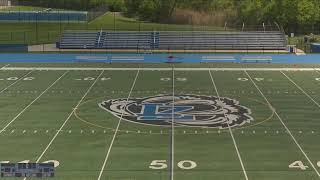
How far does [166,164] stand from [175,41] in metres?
32.1

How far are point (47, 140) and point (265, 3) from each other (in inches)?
1883

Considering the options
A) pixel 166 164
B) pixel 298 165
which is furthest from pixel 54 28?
pixel 298 165

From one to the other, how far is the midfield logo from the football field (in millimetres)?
40

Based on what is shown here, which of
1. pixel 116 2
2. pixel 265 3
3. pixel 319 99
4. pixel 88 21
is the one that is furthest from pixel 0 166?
pixel 116 2

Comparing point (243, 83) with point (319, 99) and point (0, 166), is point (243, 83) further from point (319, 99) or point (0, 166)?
point (0, 166)

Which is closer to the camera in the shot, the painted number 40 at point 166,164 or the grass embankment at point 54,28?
the painted number 40 at point 166,164

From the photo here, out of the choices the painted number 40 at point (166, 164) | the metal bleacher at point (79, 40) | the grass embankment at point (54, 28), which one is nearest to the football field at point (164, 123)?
the painted number 40 at point (166, 164)

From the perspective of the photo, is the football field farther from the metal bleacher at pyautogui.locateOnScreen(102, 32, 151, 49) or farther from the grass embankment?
the grass embankment

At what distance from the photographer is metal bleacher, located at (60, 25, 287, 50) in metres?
46.6

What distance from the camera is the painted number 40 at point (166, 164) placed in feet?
53.5

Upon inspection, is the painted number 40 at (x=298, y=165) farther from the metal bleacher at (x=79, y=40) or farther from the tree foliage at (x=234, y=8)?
the tree foliage at (x=234, y=8)

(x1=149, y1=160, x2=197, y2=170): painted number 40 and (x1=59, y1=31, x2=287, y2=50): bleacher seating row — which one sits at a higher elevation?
→ (x1=59, y1=31, x2=287, y2=50): bleacher seating row

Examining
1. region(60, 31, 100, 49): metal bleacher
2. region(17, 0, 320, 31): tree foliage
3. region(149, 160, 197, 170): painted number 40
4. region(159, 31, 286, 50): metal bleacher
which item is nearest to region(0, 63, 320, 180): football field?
region(149, 160, 197, 170): painted number 40

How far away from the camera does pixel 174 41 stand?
4822 cm
